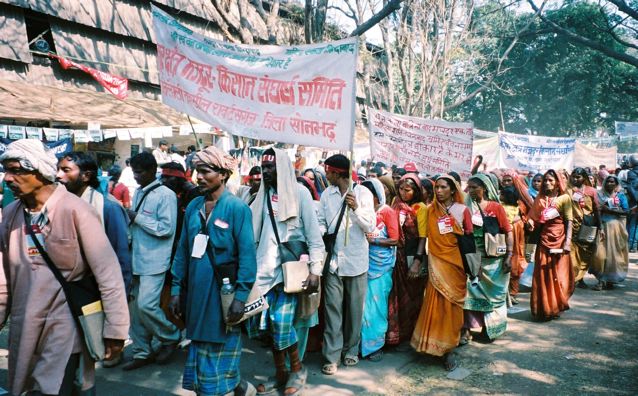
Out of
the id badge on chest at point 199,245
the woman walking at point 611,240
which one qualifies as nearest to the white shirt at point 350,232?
the id badge on chest at point 199,245

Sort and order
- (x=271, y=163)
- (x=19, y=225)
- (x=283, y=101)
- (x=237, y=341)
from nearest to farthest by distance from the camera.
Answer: (x=19, y=225), (x=237, y=341), (x=271, y=163), (x=283, y=101)

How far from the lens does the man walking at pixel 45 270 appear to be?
2.27m

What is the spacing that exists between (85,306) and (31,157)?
743mm

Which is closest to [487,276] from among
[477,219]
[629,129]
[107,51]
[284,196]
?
[477,219]

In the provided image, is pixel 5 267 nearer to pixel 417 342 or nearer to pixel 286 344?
pixel 286 344

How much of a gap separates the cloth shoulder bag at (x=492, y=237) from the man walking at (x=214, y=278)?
2962 mm

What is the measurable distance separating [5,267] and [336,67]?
260cm

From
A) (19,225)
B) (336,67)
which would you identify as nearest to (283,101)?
(336,67)

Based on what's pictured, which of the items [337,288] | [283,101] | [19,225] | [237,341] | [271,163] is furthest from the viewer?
[337,288]

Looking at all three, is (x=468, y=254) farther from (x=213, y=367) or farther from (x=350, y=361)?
(x=213, y=367)

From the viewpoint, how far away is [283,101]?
3.98 meters

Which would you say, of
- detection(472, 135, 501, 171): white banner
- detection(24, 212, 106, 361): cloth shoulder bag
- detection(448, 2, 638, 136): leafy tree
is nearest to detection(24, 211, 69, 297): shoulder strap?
detection(24, 212, 106, 361): cloth shoulder bag

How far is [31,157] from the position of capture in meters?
2.26

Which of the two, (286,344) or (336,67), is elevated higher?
(336,67)
